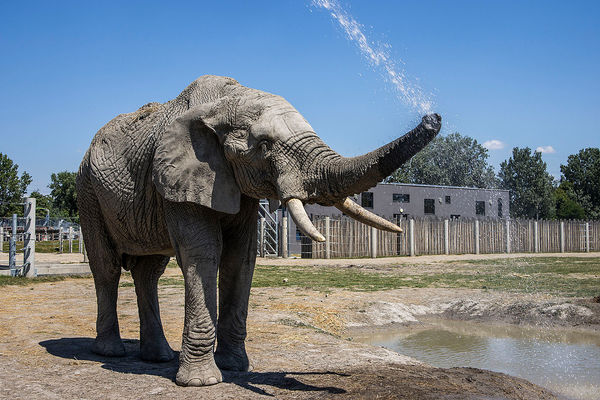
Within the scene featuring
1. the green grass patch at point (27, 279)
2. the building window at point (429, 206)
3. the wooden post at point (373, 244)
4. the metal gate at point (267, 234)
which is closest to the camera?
the green grass patch at point (27, 279)

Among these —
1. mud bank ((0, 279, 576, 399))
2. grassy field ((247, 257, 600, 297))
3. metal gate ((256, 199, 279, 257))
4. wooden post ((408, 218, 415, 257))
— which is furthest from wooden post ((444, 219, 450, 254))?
mud bank ((0, 279, 576, 399))

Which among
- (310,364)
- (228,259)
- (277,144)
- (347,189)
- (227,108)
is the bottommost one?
(310,364)

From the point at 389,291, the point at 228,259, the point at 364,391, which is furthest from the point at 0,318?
the point at 389,291

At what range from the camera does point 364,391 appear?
15.1 feet

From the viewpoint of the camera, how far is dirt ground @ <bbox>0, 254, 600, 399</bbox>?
472cm

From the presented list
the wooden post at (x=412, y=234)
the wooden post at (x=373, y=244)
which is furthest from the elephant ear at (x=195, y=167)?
the wooden post at (x=412, y=234)

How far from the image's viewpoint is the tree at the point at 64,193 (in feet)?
192

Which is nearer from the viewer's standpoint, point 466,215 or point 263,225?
point 263,225

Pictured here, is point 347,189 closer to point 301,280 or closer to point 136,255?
point 136,255

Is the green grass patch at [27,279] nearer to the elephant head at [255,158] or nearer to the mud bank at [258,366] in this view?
the mud bank at [258,366]

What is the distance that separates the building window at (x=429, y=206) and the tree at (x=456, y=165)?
231 cm

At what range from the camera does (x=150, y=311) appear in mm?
6160

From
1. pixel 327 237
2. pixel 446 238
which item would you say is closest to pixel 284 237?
pixel 327 237

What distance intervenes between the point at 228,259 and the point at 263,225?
20650mm
